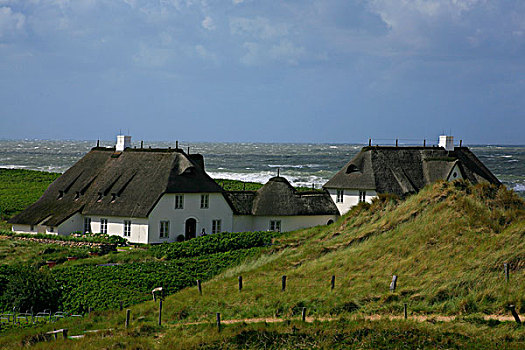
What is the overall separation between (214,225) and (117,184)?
656cm

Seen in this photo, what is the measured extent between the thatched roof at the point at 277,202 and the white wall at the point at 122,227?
19.7 ft

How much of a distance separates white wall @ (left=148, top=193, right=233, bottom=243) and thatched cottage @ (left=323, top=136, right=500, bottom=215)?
8.01 m

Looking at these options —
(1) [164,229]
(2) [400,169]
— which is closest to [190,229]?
(1) [164,229]

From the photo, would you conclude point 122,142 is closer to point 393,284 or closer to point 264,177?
point 393,284

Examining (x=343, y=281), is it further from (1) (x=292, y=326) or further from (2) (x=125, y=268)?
(2) (x=125, y=268)

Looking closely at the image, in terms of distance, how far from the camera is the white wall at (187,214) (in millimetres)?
41844

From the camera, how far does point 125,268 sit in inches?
1251

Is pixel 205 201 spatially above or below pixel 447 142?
below

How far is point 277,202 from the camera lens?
4500 centimetres

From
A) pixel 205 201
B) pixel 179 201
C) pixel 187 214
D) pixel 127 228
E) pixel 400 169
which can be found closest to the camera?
pixel 127 228

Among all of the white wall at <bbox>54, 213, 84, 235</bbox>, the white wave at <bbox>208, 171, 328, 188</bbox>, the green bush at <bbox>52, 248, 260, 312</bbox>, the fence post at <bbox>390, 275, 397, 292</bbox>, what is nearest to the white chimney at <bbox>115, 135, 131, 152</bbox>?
the white wall at <bbox>54, 213, 84, 235</bbox>

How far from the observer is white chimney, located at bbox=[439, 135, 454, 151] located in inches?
2058

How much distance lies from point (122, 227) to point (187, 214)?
12.9 feet

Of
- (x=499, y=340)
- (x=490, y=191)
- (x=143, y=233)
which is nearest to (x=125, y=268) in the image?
(x=143, y=233)
